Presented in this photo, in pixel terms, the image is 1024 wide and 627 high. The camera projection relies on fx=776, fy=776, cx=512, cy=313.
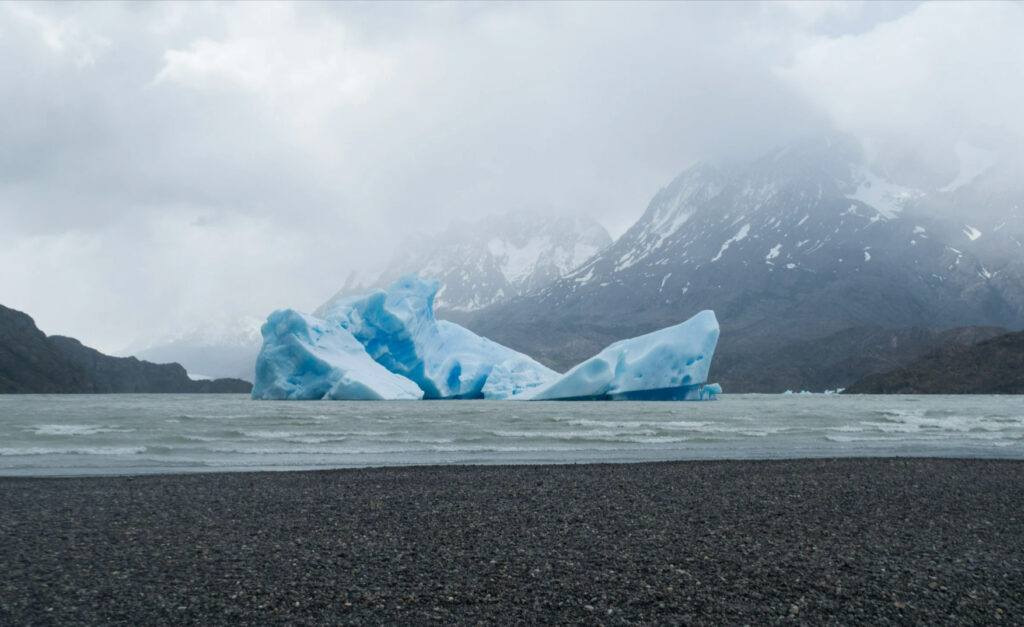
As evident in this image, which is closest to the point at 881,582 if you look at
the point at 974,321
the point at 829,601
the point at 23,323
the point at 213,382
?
the point at 829,601

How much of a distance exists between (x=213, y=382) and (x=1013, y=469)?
124 meters

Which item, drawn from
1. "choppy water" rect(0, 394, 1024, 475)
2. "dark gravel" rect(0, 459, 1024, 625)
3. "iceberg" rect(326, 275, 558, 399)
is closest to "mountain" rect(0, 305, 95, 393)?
"iceberg" rect(326, 275, 558, 399)

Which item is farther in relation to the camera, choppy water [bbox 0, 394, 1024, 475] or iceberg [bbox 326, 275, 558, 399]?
iceberg [bbox 326, 275, 558, 399]

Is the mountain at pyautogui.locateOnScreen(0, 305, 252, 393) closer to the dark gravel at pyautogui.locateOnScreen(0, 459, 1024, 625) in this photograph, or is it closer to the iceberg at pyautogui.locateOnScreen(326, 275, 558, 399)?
the iceberg at pyautogui.locateOnScreen(326, 275, 558, 399)

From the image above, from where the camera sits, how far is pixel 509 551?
258 inches

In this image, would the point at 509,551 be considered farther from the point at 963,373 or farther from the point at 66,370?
the point at 963,373

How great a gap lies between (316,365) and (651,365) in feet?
62.3

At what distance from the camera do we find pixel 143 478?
11.5 metres

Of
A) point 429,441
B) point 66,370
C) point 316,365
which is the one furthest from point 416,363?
point 66,370

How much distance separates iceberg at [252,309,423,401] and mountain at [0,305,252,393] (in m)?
56.4

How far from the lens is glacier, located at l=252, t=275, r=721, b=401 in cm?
4384

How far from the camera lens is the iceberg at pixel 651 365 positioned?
145ft

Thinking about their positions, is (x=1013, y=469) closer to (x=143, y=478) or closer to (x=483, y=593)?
(x=483, y=593)

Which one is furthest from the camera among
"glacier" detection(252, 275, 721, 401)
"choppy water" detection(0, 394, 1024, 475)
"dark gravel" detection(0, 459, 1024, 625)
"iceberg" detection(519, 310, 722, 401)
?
"iceberg" detection(519, 310, 722, 401)
